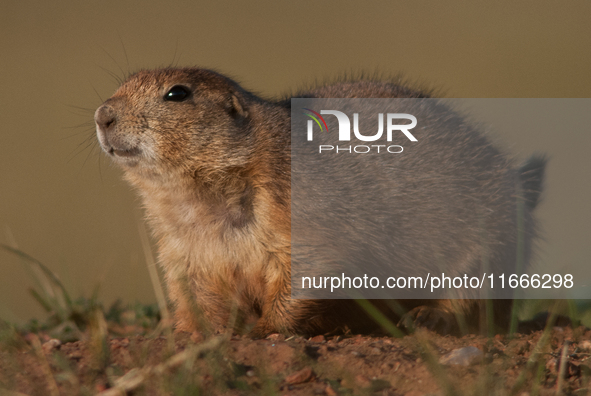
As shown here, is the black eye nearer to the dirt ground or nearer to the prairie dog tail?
the dirt ground

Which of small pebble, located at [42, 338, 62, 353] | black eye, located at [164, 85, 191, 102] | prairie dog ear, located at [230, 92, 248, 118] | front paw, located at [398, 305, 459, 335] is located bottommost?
front paw, located at [398, 305, 459, 335]

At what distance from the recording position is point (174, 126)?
436 cm

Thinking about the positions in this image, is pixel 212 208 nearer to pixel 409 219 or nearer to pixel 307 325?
pixel 307 325

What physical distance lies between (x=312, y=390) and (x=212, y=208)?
2.00 meters

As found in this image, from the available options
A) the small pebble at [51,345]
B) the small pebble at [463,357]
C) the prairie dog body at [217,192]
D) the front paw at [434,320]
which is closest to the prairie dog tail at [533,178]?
the prairie dog body at [217,192]

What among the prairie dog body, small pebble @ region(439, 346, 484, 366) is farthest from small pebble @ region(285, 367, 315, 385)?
the prairie dog body

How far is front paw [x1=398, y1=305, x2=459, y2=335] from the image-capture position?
4.70m

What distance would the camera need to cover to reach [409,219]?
189 inches

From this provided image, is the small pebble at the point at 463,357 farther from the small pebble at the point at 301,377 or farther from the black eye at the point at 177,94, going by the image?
the black eye at the point at 177,94

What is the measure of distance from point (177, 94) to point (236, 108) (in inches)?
18.1

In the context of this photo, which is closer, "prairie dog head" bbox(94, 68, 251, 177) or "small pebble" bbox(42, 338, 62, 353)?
"small pebble" bbox(42, 338, 62, 353)

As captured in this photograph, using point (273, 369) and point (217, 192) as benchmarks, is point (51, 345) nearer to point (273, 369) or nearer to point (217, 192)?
point (273, 369)

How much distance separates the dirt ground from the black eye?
184 cm

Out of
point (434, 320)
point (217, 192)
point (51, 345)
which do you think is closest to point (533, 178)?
point (434, 320)
